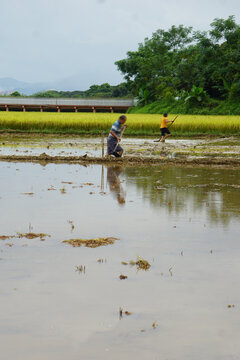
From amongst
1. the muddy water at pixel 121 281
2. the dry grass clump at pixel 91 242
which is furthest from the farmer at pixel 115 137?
the dry grass clump at pixel 91 242

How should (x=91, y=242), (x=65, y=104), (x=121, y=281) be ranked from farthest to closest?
(x=65, y=104) < (x=91, y=242) < (x=121, y=281)

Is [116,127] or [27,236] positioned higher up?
[116,127]

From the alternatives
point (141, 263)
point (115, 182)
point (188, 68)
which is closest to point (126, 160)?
point (115, 182)

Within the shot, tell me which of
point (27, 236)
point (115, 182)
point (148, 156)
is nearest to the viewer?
point (27, 236)

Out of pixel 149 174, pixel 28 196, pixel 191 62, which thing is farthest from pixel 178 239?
pixel 191 62

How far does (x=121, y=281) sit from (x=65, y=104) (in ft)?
174

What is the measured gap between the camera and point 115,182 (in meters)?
10.9

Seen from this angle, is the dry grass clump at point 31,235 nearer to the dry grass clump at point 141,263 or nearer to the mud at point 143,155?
the dry grass clump at point 141,263

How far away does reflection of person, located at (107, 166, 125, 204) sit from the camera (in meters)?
9.12

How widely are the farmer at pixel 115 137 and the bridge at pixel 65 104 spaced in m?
40.4

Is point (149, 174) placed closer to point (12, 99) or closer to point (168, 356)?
point (168, 356)

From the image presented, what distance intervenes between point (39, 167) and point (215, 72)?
30733 millimetres

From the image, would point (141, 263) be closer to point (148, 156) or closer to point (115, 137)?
point (115, 137)

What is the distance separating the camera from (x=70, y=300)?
13.6ft
